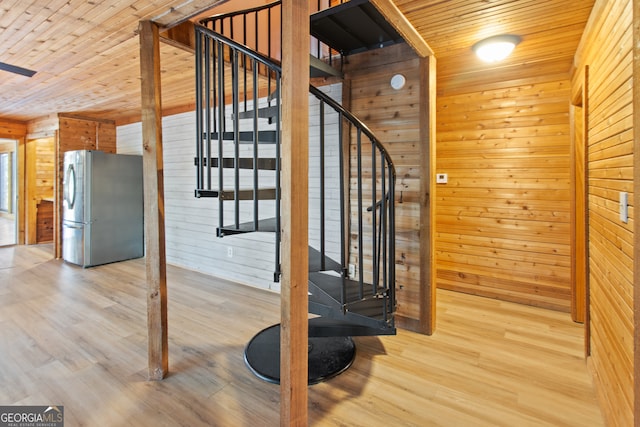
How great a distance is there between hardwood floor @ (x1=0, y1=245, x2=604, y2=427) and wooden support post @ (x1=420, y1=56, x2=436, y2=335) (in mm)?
238

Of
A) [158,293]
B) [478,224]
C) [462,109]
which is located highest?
[462,109]

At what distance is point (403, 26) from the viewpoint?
2184 millimetres

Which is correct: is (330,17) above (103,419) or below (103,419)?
above

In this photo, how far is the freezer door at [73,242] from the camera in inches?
190

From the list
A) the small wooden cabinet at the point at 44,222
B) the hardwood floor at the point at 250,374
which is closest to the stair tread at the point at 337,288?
the hardwood floor at the point at 250,374

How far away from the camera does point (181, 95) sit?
4344 millimetres

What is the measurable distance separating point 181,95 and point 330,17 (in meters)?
2.71

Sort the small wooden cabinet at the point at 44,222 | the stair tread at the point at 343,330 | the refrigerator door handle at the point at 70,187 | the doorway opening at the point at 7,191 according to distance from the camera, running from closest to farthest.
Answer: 1. the stair tread at the point at 343,330
2. the refrigerator door handle at the point at 70,187
3. the small wooden cabinet at the point at 44,222
4. the doorway opening at the point at 7,191

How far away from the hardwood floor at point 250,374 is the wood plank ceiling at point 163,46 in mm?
2258

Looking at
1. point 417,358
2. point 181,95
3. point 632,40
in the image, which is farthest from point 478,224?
point 181,95

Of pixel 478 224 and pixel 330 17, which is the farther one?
pixel 478 224

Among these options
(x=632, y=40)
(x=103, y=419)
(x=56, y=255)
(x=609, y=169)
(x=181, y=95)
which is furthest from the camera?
(x=56, y=255)

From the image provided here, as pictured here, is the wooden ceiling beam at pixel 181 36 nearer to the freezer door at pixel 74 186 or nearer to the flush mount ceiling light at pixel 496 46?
the flush mount ceiling light at pixel 496 46

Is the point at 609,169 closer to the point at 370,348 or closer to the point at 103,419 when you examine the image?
the point at 370,348
